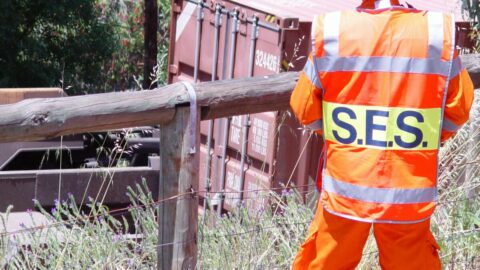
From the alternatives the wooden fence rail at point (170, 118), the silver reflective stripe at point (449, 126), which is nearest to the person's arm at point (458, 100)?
the silver reflective stripe at point (449, 126)

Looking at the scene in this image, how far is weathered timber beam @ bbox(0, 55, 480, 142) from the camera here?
3.34 metres

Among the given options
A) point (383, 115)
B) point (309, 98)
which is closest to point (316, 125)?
point (309, 98)

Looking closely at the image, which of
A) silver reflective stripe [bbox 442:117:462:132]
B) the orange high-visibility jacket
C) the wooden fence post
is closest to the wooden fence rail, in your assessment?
the wooden fence post

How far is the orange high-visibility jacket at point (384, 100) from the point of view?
3307 mm

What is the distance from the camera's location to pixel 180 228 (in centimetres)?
375

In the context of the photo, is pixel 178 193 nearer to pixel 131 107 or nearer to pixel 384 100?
pixel 131 107

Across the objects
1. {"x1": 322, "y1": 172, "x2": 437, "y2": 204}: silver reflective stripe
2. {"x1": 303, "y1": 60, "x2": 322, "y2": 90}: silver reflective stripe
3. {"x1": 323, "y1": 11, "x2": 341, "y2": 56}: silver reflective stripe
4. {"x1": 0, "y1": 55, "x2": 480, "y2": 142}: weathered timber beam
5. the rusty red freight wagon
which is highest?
{"x1": 323, "y1": 11, "x2": 341, "y2": 56}: silver reflective stripe

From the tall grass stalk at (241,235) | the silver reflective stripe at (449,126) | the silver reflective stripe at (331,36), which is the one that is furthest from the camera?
the tall grass stalk at (241,235)

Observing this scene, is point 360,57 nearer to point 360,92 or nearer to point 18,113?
point 360,92

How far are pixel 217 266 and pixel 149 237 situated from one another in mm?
338

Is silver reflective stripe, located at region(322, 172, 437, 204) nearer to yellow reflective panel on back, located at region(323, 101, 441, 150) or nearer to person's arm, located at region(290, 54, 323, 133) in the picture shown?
yellow reflective panel on back, located at region(323, 101, 441, 150)

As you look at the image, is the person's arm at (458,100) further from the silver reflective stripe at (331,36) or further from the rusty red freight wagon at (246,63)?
the rusty red freight wagon at (246,63)

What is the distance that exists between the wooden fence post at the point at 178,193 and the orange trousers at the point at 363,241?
57 cm

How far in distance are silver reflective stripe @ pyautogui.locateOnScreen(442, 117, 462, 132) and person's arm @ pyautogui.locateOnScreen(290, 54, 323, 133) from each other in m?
0.46
